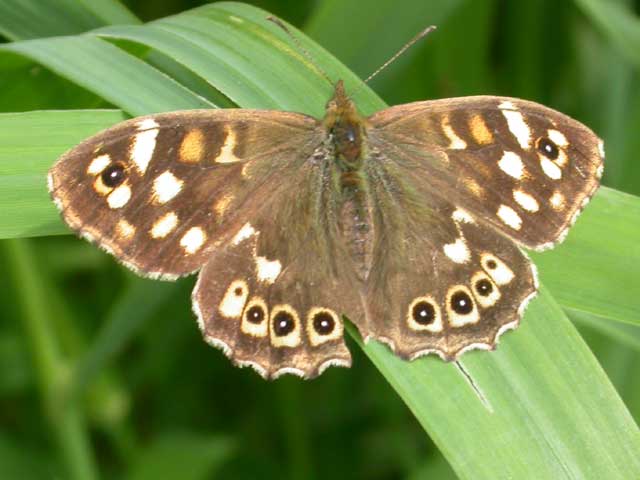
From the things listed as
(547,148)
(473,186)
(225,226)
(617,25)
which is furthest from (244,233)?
(617,25)

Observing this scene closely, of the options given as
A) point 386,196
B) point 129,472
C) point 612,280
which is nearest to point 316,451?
point 129,472

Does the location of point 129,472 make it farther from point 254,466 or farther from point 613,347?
point 613,347

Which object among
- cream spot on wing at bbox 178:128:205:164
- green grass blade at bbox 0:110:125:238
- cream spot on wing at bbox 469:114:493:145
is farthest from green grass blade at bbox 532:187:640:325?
green grass blade at bbox 0:110:125:238

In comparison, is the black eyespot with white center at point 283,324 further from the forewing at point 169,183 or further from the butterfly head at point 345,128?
the butterfly head at point 345,128

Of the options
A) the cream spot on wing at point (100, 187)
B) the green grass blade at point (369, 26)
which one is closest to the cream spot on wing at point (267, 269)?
the cream spot on wing at point (100, 187)

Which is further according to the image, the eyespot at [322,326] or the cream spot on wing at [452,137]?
the cream spot on wing at [452,137]

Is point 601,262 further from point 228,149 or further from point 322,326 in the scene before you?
point 228,149

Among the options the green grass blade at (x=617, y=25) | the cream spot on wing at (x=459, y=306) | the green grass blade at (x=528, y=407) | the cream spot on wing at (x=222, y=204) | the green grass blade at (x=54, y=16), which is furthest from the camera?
the green grass blade at (x=617, y=25)
